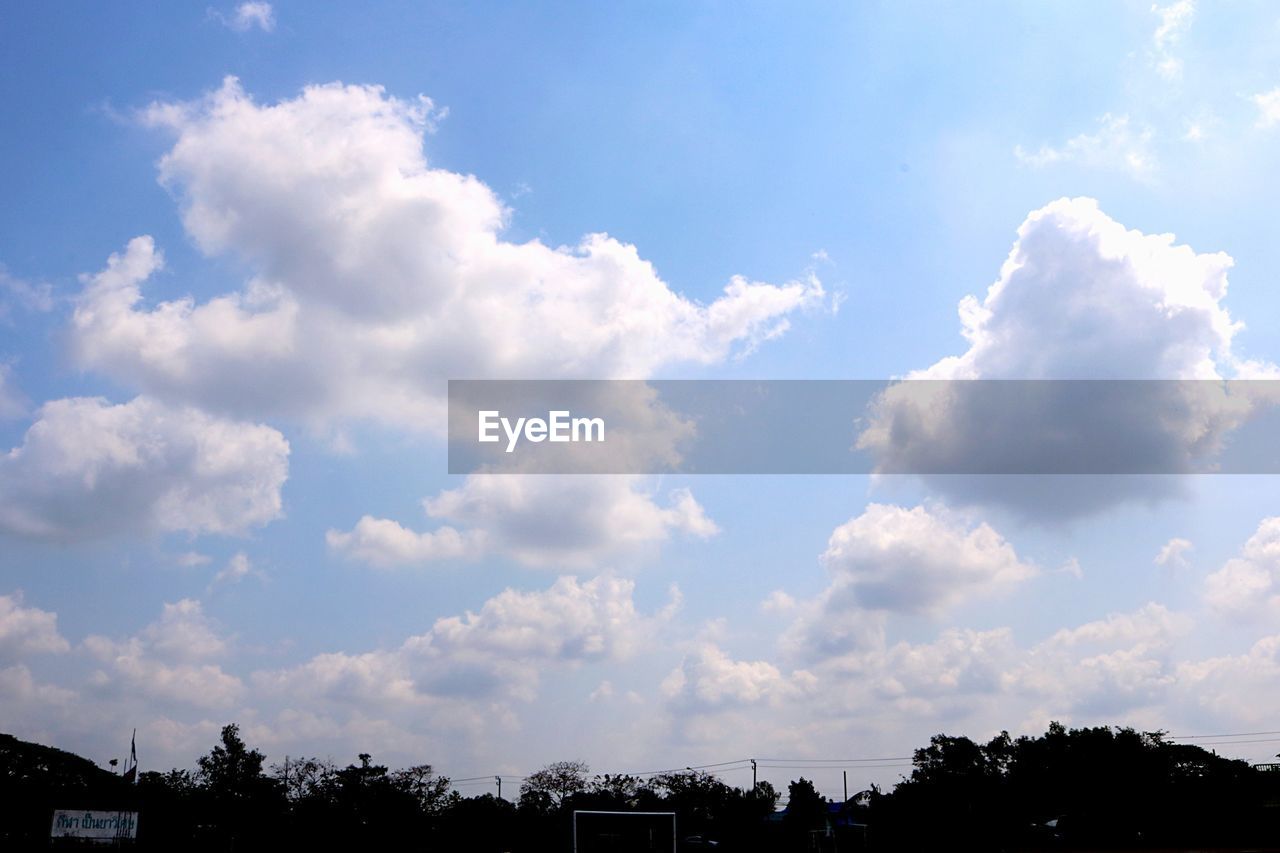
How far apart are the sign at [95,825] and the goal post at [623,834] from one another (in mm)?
27736

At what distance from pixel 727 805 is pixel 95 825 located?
6015cm

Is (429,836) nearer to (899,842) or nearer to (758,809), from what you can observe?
(758,809)

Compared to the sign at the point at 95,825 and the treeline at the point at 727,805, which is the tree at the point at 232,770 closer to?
the treeline at the point at 727,805

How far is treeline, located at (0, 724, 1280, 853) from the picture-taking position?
238ft

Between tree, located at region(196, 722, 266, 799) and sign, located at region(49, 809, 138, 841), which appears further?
tree, located at region(196, 722, 266, 799)

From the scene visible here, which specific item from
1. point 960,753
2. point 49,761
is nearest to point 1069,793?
point 960,753

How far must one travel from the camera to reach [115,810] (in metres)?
67.0

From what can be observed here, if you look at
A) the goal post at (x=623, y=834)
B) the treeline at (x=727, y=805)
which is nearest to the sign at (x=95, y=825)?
the treeline at (x=727, y=805)

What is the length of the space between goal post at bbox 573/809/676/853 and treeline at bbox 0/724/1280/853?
372 mm

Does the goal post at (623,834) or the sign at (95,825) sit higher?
the sign at (95,825)

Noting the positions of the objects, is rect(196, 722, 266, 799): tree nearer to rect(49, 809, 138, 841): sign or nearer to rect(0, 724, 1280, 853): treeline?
rect(0, 724, 1280, 853): treeline

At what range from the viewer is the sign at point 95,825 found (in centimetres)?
6431

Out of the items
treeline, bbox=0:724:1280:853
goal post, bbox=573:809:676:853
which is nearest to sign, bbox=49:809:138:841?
treeline, bbox=0:724:1280:853

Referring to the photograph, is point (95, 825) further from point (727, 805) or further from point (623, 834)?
point (727, 805)
